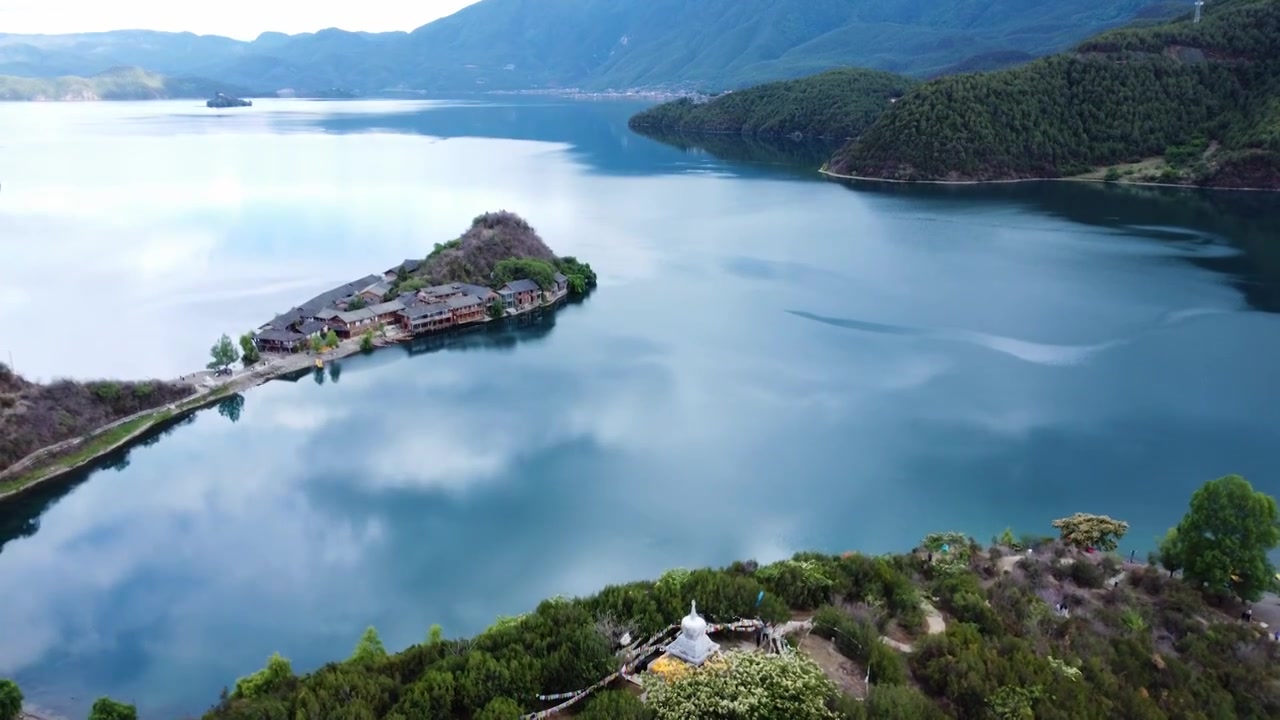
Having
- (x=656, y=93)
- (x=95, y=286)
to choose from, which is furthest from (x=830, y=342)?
(x=656, y=93)

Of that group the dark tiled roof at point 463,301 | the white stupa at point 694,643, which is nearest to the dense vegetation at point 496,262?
the dark tiled roof at point 463,301

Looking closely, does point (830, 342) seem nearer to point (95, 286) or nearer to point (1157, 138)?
point (95, 286)

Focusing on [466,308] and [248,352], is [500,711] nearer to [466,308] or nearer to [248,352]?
[248,352]

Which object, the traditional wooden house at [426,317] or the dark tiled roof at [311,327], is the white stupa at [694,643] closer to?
the traditional wooden house at [426,317]

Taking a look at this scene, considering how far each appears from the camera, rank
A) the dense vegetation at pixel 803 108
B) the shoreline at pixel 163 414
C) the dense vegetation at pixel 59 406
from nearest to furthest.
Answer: the shoreline at pixel 163 414 → the dense vegetation at pixel 59 406 → the dense vegetation at pixel 803 108

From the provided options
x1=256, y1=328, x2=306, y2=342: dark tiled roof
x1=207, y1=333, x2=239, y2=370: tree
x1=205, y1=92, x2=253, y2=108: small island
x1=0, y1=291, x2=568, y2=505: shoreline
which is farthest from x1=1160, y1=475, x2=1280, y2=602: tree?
x1=205, y1=92, x2=253, y2=108: small island

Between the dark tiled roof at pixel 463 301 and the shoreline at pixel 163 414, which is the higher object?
the dark tiled roof at pixel 463 301

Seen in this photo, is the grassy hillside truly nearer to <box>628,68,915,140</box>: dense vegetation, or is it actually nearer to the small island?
<box>628,68,915,140</box>: dense vegetation
